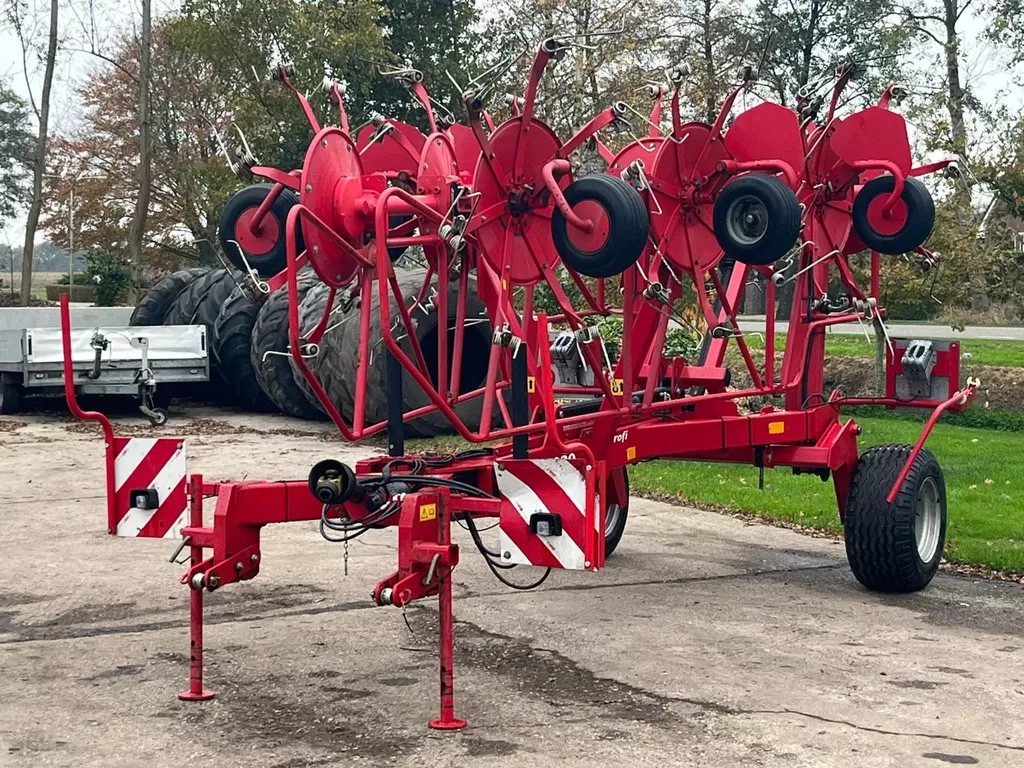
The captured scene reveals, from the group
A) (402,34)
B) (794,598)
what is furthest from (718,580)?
(402,34)

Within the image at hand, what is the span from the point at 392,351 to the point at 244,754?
1.68m

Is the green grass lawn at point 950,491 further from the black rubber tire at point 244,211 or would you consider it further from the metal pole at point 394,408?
the black rubber tire at point 244,211

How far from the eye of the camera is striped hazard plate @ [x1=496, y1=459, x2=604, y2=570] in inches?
208

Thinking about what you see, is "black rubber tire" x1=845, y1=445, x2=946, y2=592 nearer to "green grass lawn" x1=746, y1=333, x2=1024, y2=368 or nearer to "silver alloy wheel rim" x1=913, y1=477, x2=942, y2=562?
"silver alloy wheel rim" x1=913, y1=477, x2=942, y2=562

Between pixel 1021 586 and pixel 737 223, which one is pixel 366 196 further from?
pixel 1021 586

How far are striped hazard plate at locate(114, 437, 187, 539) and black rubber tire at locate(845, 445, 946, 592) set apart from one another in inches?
149

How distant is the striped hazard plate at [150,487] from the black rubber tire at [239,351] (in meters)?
12.2

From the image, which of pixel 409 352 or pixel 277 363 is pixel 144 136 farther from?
pixel 409 352

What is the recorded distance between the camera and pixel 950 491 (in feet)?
37.6

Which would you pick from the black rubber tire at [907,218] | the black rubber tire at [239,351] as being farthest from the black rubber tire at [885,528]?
the black rubber tire at [239,351]

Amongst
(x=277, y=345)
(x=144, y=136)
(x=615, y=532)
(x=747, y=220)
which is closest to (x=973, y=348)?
(x=277, y=345)

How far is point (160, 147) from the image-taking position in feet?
122

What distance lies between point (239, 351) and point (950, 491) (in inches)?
402

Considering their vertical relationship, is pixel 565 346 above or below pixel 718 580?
above
